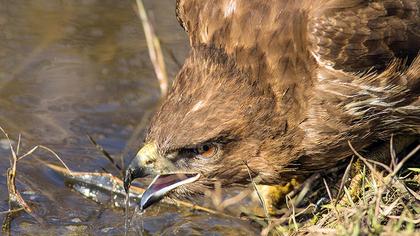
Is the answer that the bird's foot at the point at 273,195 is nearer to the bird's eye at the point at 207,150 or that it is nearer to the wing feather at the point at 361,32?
the bird's eye at the point at 207,150

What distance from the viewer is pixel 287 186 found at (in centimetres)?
721

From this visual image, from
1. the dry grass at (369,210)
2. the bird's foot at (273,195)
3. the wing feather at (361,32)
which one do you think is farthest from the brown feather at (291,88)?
the bird's foot at (273,195)

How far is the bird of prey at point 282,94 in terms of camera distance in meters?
6.16

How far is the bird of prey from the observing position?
616 centimetres

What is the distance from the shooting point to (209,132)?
612 cm

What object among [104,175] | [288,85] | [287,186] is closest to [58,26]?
[104,175]

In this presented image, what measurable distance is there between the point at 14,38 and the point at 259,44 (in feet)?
12.0

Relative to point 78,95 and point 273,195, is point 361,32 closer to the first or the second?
point 273,195

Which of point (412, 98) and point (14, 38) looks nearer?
point (412, 98)

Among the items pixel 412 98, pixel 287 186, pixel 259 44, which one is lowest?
pixel 287 186

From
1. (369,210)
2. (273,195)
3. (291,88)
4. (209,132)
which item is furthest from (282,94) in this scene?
(273,195)

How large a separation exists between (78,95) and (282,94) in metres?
2.78

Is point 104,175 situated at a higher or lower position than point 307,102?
lower

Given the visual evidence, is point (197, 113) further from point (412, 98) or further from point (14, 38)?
point (14, 38)
